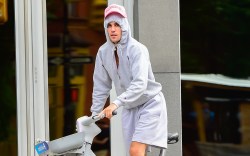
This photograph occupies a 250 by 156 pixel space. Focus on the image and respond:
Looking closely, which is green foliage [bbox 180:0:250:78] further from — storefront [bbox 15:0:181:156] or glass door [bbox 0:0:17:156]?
glass door [bbox 0:0:17:156]

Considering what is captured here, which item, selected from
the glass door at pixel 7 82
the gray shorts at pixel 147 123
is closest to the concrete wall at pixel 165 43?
the glass door at pixel 7 82

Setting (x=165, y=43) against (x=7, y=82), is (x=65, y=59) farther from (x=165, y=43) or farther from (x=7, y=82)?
(x=165, y=43)

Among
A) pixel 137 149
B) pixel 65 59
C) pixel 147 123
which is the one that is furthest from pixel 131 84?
pixel 65 59

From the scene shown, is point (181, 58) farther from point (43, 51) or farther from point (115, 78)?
point (115, 78)

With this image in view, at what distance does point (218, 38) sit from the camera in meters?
7.54

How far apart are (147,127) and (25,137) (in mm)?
2481

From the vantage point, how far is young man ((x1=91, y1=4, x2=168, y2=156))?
5.18m

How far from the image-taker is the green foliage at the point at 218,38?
24.6ft

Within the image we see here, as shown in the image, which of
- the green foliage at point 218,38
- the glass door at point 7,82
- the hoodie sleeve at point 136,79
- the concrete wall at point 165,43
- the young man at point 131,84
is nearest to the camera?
the hoodie sleeve at point 136,79

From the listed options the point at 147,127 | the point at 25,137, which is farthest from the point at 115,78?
the point at 25,137

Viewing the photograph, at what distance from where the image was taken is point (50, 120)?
7.38 meters

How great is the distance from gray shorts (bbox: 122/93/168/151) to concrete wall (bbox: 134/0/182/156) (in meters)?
1.64

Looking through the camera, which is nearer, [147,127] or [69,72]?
[147,127]

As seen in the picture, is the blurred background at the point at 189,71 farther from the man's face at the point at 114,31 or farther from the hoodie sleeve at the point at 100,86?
the man's face at the point at 114,31
